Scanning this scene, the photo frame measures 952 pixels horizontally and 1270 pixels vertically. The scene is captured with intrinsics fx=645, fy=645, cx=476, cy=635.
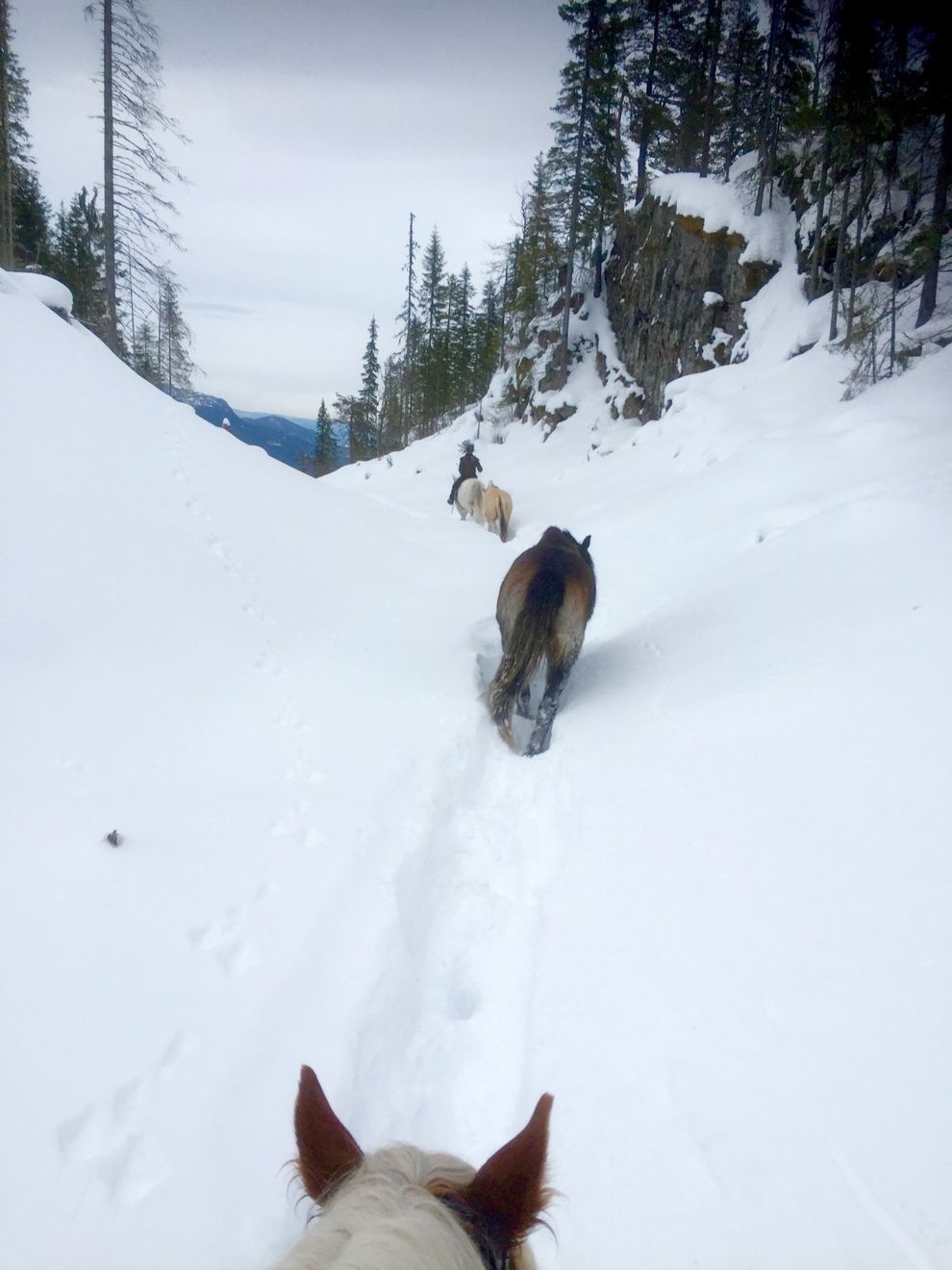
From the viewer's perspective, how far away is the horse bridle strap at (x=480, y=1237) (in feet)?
4.08

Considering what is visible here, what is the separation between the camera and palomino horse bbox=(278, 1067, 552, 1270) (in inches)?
40.7

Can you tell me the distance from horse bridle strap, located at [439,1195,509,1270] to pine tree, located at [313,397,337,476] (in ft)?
161

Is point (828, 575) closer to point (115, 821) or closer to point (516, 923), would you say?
point (516, 923)

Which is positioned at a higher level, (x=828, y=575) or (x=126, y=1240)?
(x=828, y=575)

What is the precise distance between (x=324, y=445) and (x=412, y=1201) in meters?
50.3

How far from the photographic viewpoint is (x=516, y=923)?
341cm

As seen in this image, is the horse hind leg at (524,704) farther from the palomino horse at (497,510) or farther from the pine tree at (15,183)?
the pine tree at (15,183)

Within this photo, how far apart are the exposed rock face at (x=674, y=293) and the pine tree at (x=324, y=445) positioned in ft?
89.8

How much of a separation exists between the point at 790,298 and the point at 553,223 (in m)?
15.2

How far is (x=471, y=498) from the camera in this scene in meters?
16.2

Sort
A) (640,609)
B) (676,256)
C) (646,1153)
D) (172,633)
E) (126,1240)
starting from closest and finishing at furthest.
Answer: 1. (126,1240)
2. (646,1153)
3. (172,633)
4. (640,609)
5. (676,256)

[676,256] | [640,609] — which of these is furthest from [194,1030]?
[676,256]

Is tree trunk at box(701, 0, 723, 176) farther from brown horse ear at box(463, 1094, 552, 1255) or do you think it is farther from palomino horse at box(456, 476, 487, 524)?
brown horse ear at box(463, 1094, 552, 1255)

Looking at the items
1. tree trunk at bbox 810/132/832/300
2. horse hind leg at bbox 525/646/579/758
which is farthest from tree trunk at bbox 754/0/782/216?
horse hind leg at bbox 525/646/579/758
